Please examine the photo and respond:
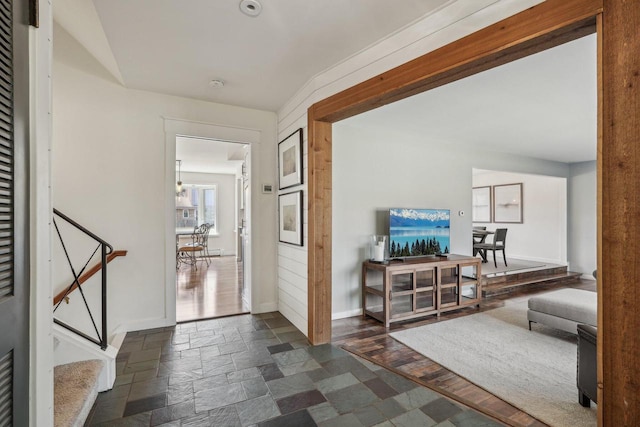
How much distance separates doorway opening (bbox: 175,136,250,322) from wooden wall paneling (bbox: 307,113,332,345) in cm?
138

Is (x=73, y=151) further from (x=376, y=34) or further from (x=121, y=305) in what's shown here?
(x=376, y=34)

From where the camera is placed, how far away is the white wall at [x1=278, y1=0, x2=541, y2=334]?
172 centimetres

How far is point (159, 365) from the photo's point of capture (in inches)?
102

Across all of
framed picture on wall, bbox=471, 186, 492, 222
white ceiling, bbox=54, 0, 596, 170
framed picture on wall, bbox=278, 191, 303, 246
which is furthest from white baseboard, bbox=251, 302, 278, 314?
framed picture on wall, bbox=471, 186, 492, 222

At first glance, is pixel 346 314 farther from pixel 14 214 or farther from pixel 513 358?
pixel 14 214

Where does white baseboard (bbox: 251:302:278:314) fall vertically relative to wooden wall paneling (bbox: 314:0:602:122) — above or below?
below

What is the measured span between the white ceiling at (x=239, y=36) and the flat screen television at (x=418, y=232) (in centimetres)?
222

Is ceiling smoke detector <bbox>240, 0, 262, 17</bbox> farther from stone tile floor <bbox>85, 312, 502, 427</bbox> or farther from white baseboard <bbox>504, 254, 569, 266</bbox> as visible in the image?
white baseboard <bbox>504, 254, 569, 266</bbox>

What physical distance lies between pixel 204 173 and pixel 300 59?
7.45m

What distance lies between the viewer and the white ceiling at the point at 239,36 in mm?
1990

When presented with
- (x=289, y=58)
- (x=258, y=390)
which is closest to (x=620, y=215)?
(x=258, y=390)

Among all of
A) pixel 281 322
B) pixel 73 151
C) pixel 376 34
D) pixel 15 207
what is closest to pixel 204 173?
pixel 73 151

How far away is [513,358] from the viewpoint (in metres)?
2.82

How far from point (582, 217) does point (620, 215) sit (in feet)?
24.1
